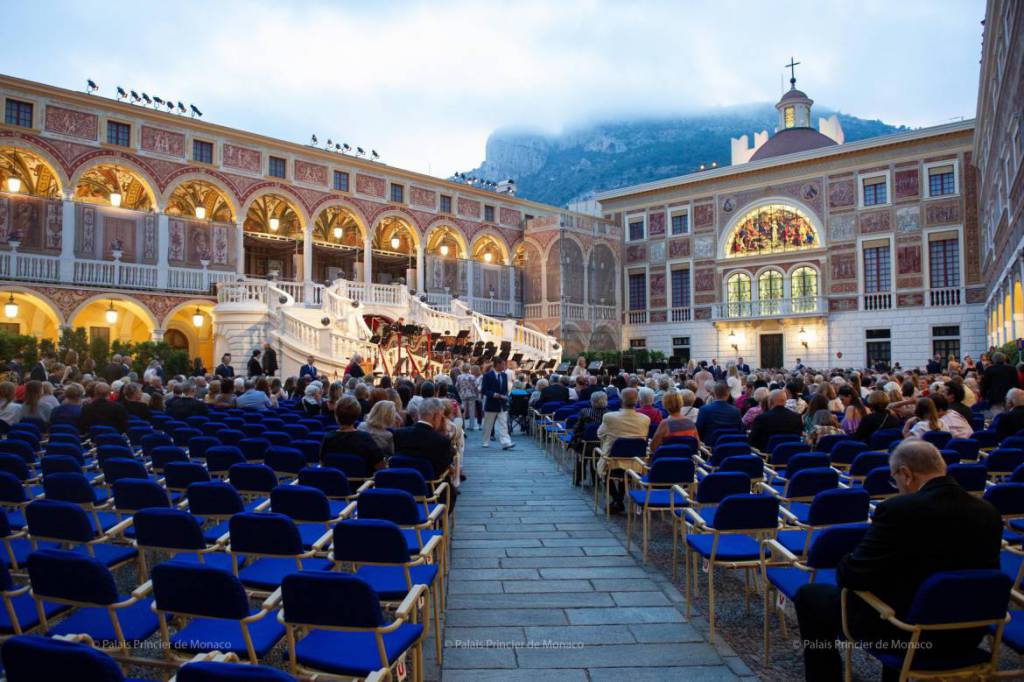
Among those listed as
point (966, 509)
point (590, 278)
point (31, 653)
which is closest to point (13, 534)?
point (31, 653)

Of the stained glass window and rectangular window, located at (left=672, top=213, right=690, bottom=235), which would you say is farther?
rectangular window, located at (left=672, top=213, right=690, bottom=235)

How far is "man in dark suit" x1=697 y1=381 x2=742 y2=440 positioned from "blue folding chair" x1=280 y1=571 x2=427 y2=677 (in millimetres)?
6045

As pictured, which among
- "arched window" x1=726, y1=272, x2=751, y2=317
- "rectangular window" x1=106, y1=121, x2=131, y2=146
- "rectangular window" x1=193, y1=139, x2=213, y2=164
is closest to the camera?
"rectangular window" x1=106, y1=121, x2=131, y2=146

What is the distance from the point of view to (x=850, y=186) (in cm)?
3061

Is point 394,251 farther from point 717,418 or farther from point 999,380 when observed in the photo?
point 717,418

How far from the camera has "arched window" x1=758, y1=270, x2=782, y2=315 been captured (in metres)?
32.2

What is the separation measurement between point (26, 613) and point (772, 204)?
34.3 m

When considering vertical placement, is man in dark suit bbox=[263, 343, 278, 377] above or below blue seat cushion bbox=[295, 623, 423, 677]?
above

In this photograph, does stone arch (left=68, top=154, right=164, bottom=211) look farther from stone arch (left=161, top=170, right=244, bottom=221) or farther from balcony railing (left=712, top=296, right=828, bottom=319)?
balcony railing (left=712, top=296, right=828, bottom=319)

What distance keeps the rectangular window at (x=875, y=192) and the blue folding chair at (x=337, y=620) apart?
32.6 m

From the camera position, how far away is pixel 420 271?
99.9ft

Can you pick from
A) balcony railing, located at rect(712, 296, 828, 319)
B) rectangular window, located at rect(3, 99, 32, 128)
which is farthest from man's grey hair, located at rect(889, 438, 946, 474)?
balcony railing, located at rect(712, 296, 828, 319)

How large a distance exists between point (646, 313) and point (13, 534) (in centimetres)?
3402

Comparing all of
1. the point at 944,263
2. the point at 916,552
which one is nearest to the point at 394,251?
the point at 944,263
